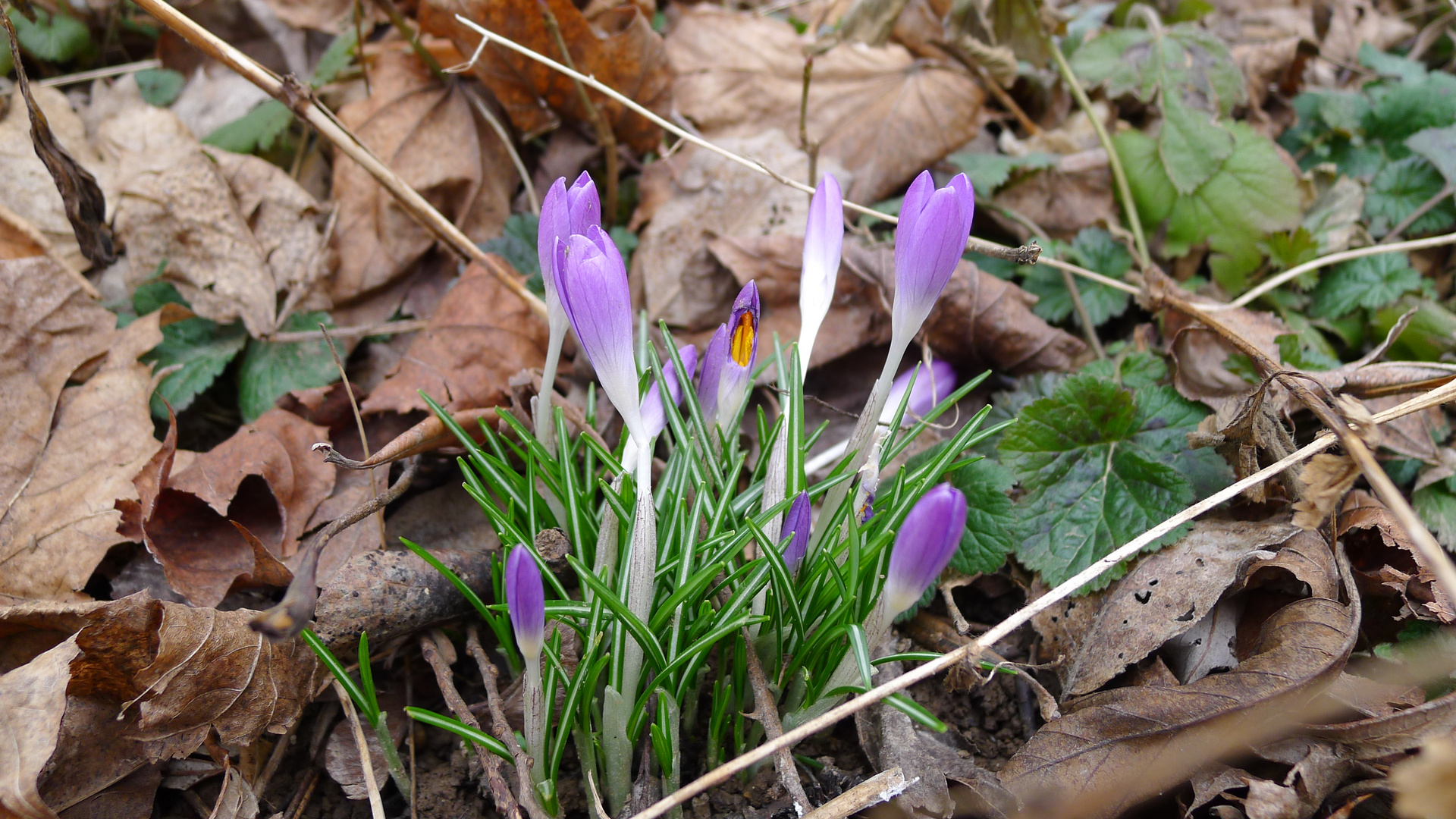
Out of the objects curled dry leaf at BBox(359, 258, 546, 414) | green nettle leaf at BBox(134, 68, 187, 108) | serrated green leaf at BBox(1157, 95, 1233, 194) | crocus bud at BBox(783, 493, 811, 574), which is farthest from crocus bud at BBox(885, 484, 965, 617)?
green nettle leaf at BBox(134, 68, 187, 108)

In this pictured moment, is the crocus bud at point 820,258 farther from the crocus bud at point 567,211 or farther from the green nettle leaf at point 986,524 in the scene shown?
the green nettle leaf at point 986,524

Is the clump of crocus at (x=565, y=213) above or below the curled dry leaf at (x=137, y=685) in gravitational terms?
above

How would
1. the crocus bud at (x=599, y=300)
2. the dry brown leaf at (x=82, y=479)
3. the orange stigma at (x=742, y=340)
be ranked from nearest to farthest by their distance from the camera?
the crocus bud at (x=599, y=300), the orange stigma at (x=742, y=340), the dry brown leaf at (x=82, y=479)

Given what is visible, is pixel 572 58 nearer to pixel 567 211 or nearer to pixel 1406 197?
pixel 567 211

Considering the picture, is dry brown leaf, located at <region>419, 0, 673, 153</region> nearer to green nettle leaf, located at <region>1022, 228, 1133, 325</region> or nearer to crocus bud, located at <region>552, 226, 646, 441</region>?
green nettle leaf, located at <region>1022, 228, 1133, 325</region>

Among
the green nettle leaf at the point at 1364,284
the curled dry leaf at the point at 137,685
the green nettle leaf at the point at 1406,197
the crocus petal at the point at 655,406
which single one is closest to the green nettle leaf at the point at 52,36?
the curled dry leaf at the point at 137,685

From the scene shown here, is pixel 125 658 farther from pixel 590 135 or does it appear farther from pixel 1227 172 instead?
pixel 1227 172
